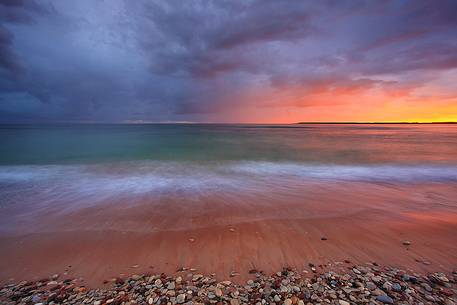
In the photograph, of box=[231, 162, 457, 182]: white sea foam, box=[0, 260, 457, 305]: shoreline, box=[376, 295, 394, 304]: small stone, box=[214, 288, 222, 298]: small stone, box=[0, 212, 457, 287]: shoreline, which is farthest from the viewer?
box=[231, 162, 457, 182]: white sea foam

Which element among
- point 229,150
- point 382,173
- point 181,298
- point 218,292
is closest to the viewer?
point 181,298

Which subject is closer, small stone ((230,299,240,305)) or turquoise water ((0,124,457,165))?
small stone ((230,299,240,305))

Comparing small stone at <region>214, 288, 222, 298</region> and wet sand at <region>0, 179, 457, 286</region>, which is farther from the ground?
small stone at <region>214, 288, 222, 298</region>

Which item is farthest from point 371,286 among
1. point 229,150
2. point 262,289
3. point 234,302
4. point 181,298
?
point 229,150

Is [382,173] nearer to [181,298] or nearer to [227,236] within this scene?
[227,236]

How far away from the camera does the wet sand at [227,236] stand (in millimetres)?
4418

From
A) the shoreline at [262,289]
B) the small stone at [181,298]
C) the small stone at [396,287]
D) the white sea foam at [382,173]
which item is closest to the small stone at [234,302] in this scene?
the shoreline at [262,289]

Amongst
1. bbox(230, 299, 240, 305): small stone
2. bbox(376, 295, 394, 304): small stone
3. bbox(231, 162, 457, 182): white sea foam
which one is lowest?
bbox(231, 162, 457, 182): white sea foam

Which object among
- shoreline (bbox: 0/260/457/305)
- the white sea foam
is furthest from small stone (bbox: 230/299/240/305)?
the white sea foam

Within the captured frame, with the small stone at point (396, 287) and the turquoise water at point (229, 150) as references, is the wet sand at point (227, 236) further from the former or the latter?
the turquoise water at point (229, 150)

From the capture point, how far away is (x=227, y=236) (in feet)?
18.6

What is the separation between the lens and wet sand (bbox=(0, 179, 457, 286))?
4.42m

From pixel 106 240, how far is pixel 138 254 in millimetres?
1366

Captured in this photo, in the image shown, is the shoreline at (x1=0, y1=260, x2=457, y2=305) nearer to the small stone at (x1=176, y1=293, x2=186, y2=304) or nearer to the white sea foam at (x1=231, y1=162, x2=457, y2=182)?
the small stone at (x1=176, y1=293, x2=186, y2=304)
